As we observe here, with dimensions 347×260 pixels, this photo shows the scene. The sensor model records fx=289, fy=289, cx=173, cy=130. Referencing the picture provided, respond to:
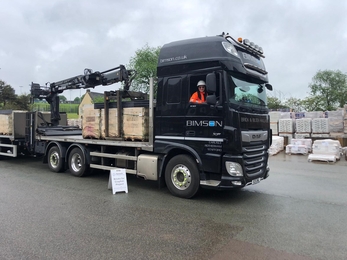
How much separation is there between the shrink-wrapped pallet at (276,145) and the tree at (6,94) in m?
37.6

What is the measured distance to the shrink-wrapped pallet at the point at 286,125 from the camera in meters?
17.1

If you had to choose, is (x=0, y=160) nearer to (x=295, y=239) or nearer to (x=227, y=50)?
(x=227, y=50)

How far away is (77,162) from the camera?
9328 mm

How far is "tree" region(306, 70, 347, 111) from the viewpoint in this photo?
47.5 m

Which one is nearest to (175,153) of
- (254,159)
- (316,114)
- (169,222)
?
(254,159)

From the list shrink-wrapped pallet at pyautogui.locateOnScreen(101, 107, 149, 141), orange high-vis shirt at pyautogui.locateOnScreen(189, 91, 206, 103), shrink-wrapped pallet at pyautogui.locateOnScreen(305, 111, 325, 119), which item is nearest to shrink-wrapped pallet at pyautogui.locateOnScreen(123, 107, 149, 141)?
shrink-wrapped pallet at pyautogui.locateOnScreen(101, 107, 149, 141)

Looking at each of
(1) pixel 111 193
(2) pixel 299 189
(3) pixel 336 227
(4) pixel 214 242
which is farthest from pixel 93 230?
(2) pixel 299 189

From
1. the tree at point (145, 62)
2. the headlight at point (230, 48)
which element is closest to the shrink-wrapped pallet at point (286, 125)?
the headlight at point (230, 48)

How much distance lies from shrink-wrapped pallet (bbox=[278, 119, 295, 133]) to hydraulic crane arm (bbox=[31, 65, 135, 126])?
11.2m

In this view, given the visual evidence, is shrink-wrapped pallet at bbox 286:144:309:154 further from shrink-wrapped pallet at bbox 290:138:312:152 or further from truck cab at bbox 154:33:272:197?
truck cab at bbox 154:33:272:197

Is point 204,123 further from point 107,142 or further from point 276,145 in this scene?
point 276,145

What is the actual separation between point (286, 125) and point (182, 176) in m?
12.5

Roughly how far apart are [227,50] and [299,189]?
4.16 meters

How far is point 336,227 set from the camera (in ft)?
15.9
